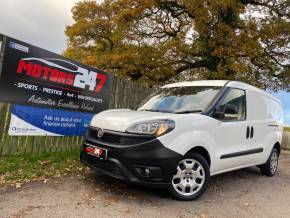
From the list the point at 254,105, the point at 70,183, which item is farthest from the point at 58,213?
the point at 254,105

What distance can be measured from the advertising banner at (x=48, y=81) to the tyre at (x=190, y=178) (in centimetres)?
364

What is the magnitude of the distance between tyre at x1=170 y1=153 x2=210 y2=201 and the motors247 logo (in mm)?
3787

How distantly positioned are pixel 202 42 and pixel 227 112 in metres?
12.5

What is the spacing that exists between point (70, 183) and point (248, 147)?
351 centimetres

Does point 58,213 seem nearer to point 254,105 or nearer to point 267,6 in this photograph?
point 254,105

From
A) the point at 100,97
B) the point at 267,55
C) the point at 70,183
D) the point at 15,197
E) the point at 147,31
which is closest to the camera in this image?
the point at 15,197

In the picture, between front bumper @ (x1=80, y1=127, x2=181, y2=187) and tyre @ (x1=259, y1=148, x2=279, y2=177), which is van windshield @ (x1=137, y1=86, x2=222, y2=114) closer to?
front bumper @ (x1=80, y1=127, x2=181, y2=187)

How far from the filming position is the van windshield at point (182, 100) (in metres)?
5.65

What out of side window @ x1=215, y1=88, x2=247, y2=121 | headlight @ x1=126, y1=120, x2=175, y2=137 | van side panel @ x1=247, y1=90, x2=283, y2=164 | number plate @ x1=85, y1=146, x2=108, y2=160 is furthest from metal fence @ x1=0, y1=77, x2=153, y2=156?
van side panel @ x1=247, y1=90, x2=283, y2=164

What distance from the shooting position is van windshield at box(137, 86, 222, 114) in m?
5.65

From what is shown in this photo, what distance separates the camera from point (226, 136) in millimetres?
5668

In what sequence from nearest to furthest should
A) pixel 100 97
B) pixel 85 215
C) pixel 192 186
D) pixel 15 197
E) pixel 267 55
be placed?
pixel 85 215
pixel 15 197
pixel 192 186
pixel 100 97
pixel 267 55

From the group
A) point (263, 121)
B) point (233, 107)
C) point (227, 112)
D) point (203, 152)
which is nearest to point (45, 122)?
point (203, 152)

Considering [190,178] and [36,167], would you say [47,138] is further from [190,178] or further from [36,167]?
[190,178]
